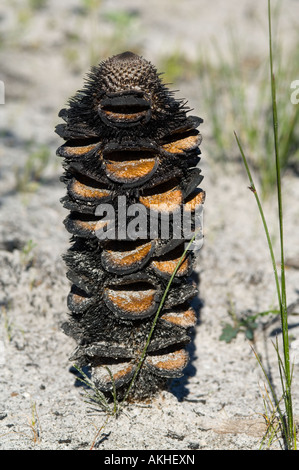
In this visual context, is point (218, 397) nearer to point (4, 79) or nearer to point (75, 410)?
point (75, 410)

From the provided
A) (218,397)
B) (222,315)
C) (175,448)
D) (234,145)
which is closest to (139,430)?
(175,448)

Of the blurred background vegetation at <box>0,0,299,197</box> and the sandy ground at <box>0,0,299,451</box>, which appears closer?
the sandy ground at <box>0,0,299,451</box>

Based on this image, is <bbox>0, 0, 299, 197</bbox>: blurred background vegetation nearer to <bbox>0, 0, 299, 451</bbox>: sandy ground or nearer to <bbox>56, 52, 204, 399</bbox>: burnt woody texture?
<bbox>0, 0, 299, 451</bbox>: sandy ground

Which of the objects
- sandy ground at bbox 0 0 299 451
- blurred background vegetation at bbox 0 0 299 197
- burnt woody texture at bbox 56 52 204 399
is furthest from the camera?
blurred background vegetation at bbox 0 0 299 197

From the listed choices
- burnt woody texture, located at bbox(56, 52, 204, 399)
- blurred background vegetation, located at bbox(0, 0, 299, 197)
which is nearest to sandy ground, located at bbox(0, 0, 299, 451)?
blurred background vegetation, located at bbox(0, 0, 299, 197)

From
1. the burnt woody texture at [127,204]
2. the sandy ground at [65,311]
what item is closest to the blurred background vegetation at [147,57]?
the sandy ground at [65,311]

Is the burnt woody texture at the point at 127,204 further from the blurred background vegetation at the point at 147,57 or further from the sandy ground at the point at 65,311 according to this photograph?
the blurred background vegetation at the point at 147,57
